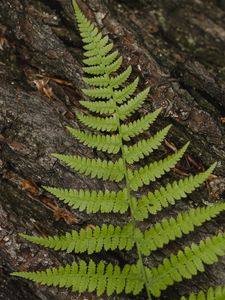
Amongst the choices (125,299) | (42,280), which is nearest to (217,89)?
(125,299)

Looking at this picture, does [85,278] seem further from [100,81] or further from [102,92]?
[100,81]

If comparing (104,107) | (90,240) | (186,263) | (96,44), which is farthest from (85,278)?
(96,44)

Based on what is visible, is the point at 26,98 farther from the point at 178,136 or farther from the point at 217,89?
the point at 217,89

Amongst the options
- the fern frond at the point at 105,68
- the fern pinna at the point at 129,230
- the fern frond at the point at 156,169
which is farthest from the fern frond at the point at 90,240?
the fern frond at the point at 105,68

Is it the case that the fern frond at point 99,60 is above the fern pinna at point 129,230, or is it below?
above

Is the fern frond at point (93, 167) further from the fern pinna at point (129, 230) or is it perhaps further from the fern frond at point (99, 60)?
the fern frond at point (99, 60)
